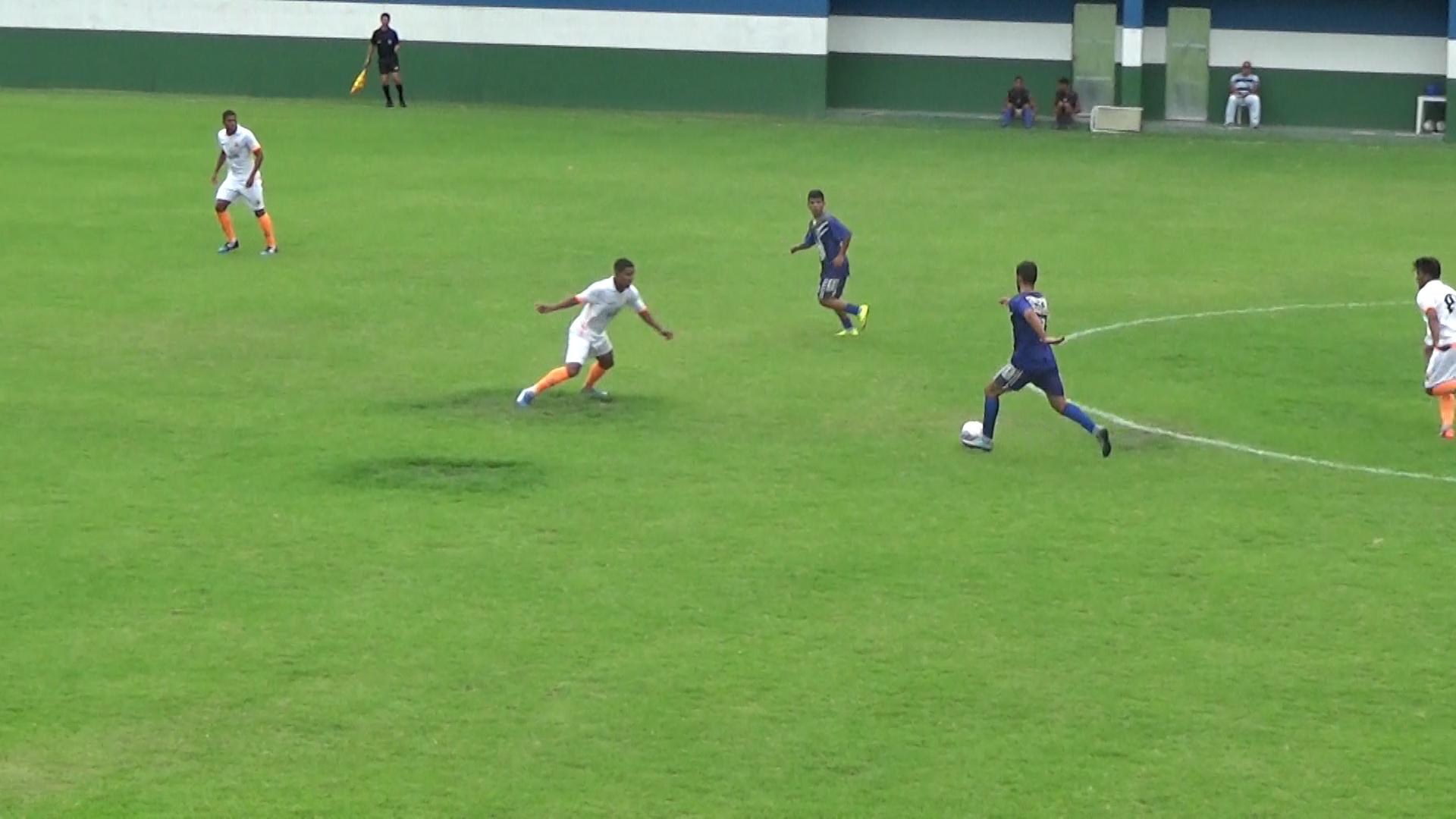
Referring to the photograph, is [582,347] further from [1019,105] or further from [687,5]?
[687,5]

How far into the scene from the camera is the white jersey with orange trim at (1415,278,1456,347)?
18078 mm

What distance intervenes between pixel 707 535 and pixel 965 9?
34.2m

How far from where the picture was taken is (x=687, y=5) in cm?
4794

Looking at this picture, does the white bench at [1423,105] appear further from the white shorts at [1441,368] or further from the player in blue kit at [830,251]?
the white shorts at [1441,368]

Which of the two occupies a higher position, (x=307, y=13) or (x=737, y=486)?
(x=307, y=13)

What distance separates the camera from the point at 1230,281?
88.9ft

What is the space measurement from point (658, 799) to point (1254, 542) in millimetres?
6386

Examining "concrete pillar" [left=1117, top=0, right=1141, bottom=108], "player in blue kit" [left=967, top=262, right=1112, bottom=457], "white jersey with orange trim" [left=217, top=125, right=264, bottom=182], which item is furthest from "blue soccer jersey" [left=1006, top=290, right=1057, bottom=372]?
"concrete pillar" [left=1117, top=0, right=1141, bottom=108]

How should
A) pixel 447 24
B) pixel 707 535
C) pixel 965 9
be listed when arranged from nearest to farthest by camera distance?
pixel 707 535, pixel 965 9, pixel 447 24

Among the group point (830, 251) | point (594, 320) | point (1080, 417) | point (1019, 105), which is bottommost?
point (1080, 417)

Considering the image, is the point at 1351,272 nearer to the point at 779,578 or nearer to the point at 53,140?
the point at 779,578

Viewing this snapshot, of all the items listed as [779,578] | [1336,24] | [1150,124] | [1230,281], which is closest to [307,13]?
[1150,124]

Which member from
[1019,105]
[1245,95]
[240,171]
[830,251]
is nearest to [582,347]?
[830,251]

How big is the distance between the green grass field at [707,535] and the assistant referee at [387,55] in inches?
657
